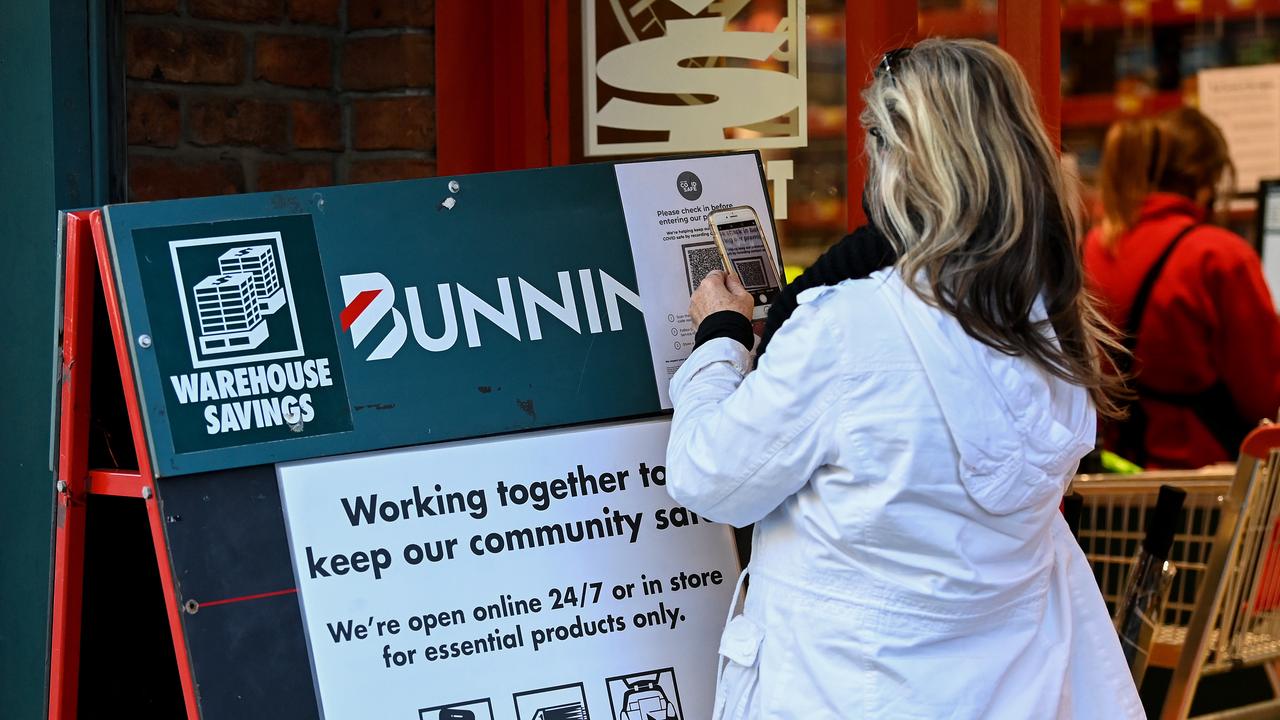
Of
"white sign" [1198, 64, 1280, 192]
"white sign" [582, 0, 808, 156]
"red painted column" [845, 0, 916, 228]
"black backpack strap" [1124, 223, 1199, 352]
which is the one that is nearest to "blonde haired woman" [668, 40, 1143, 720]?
"red painted column" [845, 0, 916, 228]

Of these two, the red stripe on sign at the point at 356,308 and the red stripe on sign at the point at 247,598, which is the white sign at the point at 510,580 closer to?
the red stripe on sign at the point at 247,598

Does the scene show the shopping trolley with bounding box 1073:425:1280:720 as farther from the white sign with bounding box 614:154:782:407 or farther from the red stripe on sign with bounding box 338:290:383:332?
the red stripe on sign with bounding box 338:290:383:332

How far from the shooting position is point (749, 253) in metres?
2.18

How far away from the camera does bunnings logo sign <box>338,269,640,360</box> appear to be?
6.49ft

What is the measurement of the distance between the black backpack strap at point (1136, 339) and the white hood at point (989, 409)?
2502 millimetres

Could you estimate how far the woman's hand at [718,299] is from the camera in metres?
2.02

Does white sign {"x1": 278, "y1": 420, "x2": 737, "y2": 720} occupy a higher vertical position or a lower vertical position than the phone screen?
lower

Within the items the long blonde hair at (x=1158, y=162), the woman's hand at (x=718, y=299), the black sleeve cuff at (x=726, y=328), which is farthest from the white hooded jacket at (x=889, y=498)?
the long blonde hair at (x=1158, y=162)

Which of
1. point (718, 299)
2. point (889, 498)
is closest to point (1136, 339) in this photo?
point (718, 299)

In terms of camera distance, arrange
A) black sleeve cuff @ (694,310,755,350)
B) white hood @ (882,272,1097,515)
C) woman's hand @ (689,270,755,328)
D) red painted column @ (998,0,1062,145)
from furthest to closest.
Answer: red painted column @ (998,0,1062,145)
woman's hand @ (689,270,755,328)
black sleeve cuff @ (694,310,755,350)
white hood @ (882,272,1097,515)

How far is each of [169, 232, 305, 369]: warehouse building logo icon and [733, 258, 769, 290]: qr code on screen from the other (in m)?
0.69

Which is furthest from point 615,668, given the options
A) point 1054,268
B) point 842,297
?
point 1054,268

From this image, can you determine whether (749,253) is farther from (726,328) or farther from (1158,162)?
(1158,162)

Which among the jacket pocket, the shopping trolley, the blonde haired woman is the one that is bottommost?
the shopping trolley
